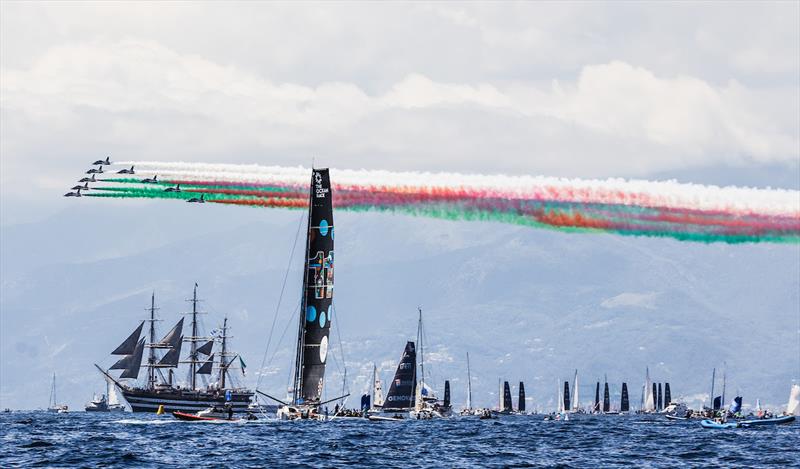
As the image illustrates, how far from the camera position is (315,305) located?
166125 millimetres

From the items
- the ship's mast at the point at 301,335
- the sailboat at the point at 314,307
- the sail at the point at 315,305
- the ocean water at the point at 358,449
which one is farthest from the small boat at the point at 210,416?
the sail at the point at 315,305

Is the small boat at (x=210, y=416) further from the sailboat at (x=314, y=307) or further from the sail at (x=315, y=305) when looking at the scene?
the sail at (x=315, y=305)

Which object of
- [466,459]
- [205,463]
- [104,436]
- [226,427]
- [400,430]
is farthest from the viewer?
[400,430]

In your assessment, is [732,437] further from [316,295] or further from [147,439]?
[147,439]

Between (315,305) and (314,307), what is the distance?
0.28 metres

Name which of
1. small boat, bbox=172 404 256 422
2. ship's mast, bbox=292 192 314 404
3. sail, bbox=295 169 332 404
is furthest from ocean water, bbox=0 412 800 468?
small boat, bbox=172 404 256 422

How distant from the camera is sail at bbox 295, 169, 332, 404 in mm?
165125

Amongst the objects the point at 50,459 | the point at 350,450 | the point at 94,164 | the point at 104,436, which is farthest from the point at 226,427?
the point at 50,459

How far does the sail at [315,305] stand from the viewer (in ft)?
542

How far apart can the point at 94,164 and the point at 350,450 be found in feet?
172

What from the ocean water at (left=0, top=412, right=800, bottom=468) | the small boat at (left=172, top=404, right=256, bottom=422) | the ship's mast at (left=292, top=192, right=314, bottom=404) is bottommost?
the small boat at (left=172, top=404, right=256, bottom=422)

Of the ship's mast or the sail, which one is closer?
the ship's mast

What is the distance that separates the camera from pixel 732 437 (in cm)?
17112

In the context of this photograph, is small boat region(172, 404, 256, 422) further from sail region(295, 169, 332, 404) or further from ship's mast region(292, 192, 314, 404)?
sail region(295, 169, 332, 404)
